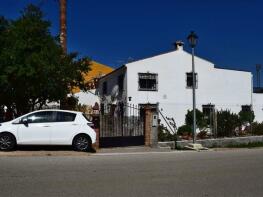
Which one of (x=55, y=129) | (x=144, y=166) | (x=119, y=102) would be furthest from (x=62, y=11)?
(x=144, y=166)

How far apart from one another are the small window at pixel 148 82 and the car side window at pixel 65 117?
16.9 meters

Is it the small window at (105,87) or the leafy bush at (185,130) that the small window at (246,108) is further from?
the small window at (105,87)

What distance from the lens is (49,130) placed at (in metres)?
18.6

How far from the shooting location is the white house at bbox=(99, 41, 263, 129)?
35.8 meters

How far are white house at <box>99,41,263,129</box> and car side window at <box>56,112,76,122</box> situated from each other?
53.5 feet

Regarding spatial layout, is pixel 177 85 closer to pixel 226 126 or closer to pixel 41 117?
pixel 226 126

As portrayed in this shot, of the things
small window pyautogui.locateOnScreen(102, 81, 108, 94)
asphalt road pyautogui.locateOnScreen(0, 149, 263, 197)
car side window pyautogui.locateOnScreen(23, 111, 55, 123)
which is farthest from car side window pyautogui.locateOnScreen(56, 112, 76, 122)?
small window pyautogui.locateOnScreen(102, 81, 108, 94)

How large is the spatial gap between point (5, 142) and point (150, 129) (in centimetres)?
686

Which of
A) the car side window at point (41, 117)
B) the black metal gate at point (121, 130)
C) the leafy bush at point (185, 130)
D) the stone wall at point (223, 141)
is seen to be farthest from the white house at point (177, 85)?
the car side window at point (41, 117)

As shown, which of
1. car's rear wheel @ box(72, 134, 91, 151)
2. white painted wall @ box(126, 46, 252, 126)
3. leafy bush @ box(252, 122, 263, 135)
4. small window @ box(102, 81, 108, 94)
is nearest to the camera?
car's rear wheel @ box(72, 134, 91, 151)

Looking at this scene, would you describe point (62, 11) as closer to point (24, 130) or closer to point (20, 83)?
point (20, 83)

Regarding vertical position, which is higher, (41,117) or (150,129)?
(41,117)

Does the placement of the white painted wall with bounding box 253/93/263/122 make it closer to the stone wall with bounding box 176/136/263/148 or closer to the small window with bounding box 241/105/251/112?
the small window with bounding box 241/105/251/112

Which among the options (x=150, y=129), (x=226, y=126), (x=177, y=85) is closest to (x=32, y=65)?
(x=150, y=129)
